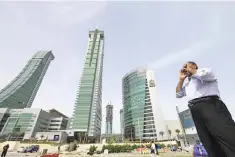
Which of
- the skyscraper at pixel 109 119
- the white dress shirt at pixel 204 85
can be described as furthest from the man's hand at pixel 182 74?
the skyscraper at pixel 109 119

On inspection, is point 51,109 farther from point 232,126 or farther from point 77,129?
point 232,126

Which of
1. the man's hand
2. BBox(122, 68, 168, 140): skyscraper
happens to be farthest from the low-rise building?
the man's hand

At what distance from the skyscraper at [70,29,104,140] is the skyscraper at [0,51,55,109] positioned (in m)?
64.3

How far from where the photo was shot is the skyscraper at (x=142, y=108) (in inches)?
3907

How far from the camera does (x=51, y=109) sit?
4560 inches

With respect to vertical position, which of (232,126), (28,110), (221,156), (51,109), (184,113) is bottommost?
(221,156)

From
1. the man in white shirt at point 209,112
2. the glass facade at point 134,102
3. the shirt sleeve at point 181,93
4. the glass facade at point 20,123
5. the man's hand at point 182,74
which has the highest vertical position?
the glass facade at point 134,102

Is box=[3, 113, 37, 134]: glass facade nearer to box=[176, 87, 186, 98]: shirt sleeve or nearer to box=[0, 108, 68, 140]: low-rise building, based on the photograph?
box=[0, 108, 68, 140]: low-rise building

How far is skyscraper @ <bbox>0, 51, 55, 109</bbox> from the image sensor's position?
139875mm

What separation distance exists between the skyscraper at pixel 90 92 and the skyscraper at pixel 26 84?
211 ft

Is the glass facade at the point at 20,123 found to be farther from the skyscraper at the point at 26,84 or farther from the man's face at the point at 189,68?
the man's face at the point at 189,68

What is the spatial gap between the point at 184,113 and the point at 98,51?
107559 mm

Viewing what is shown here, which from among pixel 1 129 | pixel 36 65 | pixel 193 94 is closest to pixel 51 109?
pixel 1 129

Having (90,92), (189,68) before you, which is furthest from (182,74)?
(90,92)
